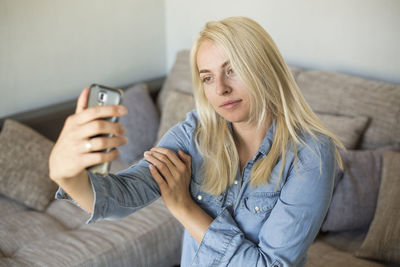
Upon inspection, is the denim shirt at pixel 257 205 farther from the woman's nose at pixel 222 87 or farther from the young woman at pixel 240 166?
the woman's nose at pixel 222 87

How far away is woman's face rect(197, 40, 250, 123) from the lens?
46.9 inches

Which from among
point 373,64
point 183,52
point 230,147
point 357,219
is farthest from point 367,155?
point 183,52

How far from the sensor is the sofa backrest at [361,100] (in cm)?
208

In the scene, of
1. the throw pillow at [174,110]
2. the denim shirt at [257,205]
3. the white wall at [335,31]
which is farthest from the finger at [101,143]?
the white wall at [335,31]

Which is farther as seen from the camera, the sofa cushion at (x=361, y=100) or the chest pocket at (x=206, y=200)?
the sofa cushion at (x=361, y=100)

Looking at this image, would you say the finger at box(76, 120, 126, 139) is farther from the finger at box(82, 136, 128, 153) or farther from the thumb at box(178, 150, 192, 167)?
the thumb at box(178, 150, 192, 167)

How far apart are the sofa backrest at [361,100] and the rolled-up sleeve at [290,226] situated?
1.09 meters

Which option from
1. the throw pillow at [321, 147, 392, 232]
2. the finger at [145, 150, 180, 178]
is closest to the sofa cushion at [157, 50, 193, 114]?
the throw pillow at [321, 147, 392, 232]

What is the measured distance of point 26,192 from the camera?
224 centimetres

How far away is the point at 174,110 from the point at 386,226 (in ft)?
4.58

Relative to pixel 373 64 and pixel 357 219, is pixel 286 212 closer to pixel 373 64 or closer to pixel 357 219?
pixel 357 219

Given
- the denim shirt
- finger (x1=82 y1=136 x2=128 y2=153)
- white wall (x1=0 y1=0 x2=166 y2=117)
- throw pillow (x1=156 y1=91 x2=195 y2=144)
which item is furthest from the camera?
throw pillow (x1=156 y1=91 x2=195 y2=144)

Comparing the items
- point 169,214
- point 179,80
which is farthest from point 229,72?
point 179,80

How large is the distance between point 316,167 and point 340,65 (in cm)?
158
